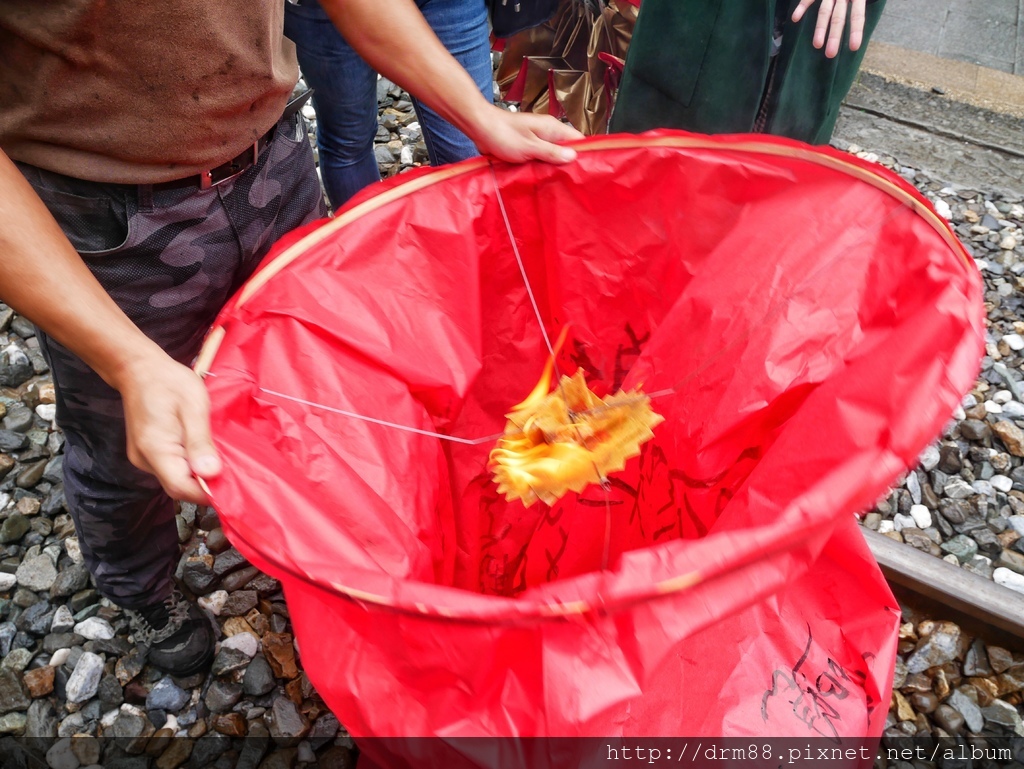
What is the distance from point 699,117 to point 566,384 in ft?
1.88

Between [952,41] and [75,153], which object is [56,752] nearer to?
[75,153]

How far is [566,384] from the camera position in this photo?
967 millimetres

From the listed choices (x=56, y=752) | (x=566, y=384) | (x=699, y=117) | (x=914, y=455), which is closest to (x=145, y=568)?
(x=56, y=752)

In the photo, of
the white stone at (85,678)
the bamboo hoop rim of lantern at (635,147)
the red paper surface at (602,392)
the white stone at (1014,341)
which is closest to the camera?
the red paper surface at (602,392)

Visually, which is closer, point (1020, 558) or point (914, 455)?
point (914, 455)

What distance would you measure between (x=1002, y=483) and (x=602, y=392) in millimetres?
779

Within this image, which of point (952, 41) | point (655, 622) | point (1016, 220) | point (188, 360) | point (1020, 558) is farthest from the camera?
point (952, 41)

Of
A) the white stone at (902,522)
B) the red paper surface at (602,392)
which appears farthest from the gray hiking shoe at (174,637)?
the white stone at (902,522)

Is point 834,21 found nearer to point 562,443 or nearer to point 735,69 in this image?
point 735,69

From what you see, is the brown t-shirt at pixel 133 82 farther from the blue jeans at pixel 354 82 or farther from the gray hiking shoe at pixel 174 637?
the gray hiking shoe at pixel 174 637

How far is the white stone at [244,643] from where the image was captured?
1.04 metres

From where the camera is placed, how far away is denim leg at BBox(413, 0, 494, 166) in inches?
44.1

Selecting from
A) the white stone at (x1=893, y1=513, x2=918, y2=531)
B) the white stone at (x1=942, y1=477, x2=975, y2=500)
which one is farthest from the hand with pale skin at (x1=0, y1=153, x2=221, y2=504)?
the white stone at (x1=942, y1=477, x2=975, y2=500)

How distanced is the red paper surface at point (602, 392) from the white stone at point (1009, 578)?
0.61 metres
